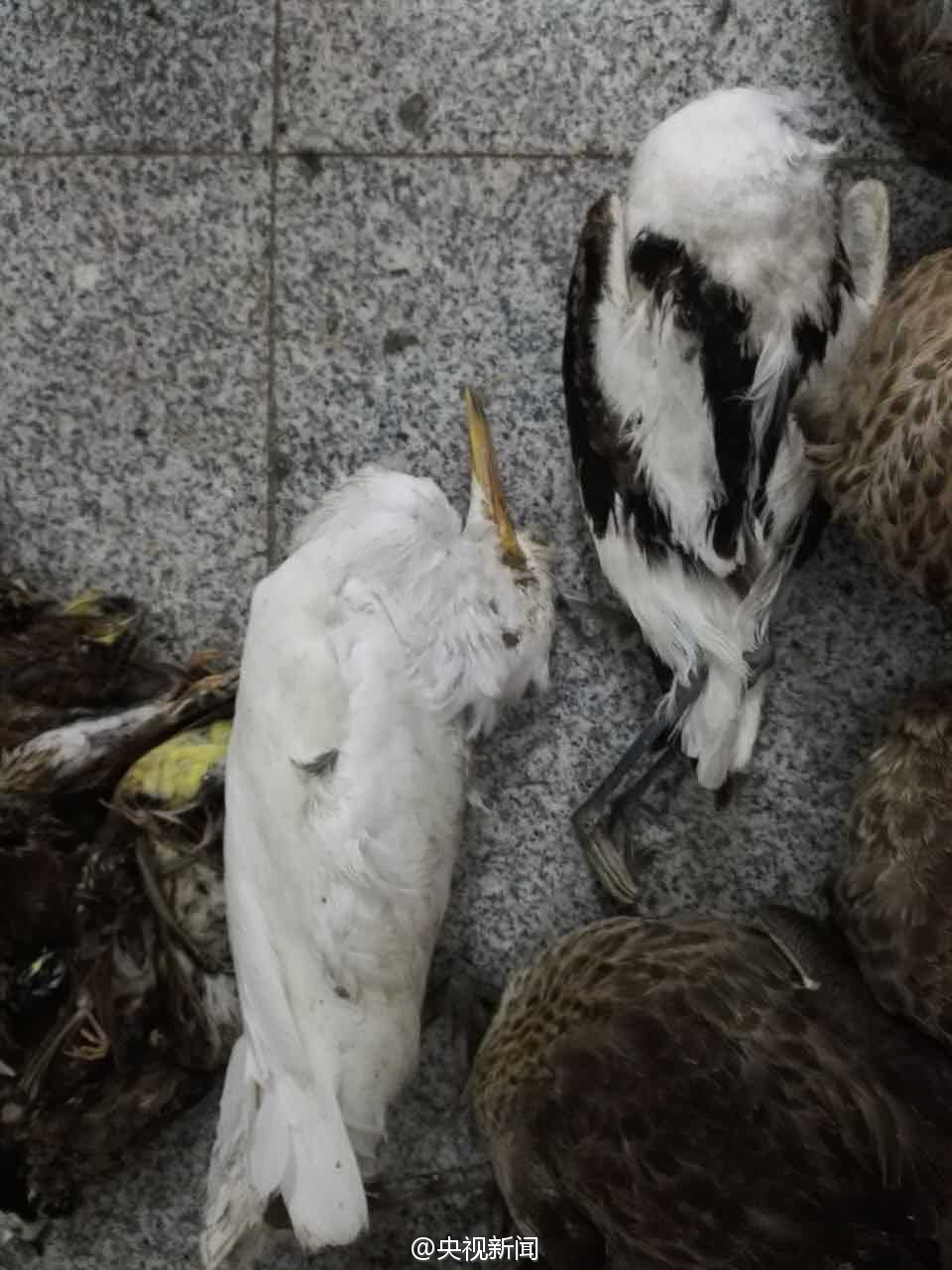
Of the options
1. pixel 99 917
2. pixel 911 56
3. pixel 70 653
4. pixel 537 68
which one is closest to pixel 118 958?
pixel 99 917

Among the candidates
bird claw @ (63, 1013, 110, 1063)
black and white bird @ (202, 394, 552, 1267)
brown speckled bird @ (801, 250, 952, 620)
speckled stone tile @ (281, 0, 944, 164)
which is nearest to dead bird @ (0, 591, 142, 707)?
black and white bird @ (202, 394, 552, 1267)

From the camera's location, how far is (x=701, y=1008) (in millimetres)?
1019

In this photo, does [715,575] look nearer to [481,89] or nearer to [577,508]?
[577,508]

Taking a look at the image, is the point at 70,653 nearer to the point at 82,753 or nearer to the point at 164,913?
the point at 82,753

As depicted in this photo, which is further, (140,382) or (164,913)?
(140,382)

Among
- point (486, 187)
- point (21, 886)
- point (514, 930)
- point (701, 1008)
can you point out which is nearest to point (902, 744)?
point (701, 1008)

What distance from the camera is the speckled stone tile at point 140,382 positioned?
130cm

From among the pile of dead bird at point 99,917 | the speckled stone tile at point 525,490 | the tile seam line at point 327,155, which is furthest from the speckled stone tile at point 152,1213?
the tile seam line at point 327,155

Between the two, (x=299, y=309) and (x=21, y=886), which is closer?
(x=21, y=886)

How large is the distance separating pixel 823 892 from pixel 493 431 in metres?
0.62

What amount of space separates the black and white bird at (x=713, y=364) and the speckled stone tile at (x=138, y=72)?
1.51 ft

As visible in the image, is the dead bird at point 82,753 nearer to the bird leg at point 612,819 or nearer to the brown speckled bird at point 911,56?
the bird leg at point 612,819

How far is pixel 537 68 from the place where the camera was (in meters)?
1.27

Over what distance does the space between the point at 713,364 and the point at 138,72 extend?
2.48 ft
